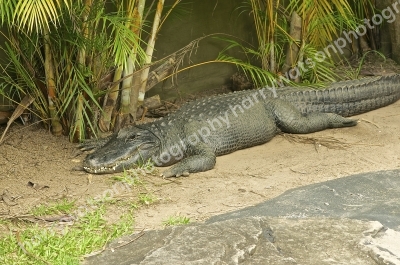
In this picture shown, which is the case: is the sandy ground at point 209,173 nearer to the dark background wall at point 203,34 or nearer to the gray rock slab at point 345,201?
the gray rock slab at point 345,201

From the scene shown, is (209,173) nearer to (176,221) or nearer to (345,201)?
(176,221)

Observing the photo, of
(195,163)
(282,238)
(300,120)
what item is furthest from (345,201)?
(300,120)

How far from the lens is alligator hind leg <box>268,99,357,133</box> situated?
21.2 feet

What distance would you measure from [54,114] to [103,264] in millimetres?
2720

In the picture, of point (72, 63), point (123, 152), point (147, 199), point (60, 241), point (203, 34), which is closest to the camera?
point (60, 241)

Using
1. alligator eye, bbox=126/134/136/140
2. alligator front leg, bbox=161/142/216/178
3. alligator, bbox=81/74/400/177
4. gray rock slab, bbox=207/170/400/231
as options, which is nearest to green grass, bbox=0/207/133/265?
gray rock slab, bbox=207/170/400/231

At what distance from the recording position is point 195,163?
5629mm

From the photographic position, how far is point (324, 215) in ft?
14.0

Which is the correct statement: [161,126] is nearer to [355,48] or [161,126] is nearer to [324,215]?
[324,215]

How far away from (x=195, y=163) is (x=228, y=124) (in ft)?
2.41

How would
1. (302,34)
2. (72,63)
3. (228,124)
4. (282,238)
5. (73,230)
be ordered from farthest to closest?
1. (302,34)
2. (228,124)
3. (72,63)
4. (73,230)
5. (282,238)

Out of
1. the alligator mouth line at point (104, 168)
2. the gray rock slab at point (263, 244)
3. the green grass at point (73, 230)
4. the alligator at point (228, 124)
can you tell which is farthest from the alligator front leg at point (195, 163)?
the gray rock slab at point (263, 244)

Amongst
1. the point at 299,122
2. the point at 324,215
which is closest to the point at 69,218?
the point at 324,215

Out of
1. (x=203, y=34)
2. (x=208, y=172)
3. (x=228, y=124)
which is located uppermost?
(x=203, y=34)
